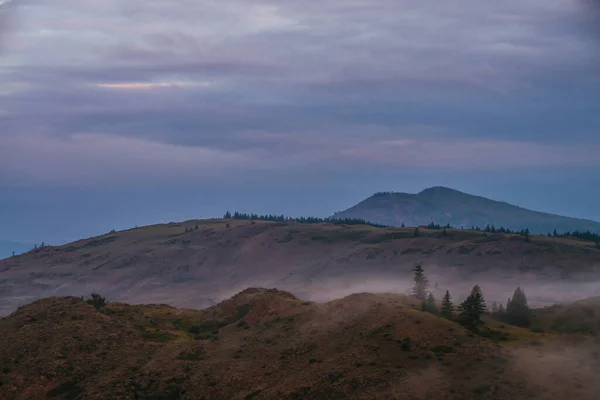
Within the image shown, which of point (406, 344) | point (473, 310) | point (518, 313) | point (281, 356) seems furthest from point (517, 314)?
point (281, 356)

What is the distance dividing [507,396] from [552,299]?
13414 centimetres

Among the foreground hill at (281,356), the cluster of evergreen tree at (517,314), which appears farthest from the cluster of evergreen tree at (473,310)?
the foreground hill at (281,356)

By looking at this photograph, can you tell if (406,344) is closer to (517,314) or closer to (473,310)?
(473,310)

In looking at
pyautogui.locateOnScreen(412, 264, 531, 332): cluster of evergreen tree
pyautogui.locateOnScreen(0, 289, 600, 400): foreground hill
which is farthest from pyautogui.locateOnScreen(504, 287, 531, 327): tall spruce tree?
pyautogui.locateOnScreen(0, 289, 600, 400): foreground hill

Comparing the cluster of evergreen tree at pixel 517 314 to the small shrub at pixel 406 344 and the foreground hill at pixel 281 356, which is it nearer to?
the foreground hill at pixel 281 356

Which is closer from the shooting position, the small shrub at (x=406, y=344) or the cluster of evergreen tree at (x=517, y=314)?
the small shrub at (x=406, y=344)

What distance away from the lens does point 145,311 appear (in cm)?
12394

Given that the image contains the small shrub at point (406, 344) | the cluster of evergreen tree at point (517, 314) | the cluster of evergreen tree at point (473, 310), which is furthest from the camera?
the cluster of evergreen tree at point (517, 314)

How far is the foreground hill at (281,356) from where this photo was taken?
7062 cm

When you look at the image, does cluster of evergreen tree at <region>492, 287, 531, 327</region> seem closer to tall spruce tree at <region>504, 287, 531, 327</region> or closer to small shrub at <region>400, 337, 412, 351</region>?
tall spruce tree at <region>504, 287, 531, 327</region>

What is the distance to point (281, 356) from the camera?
3425 inches

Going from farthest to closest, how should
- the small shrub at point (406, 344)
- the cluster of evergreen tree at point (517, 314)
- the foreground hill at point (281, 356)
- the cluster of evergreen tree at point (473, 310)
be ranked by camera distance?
the cluster of evergreen tree at point (517, 314), the cluster of evergreen tree at point (473, 310), the small shrub at point (406, 344), the foreground hill at point (281, 356)

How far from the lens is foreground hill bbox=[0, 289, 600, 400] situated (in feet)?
232

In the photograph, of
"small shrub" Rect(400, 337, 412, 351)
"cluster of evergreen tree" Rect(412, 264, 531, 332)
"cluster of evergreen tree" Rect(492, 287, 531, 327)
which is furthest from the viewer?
"cluster of evergreen tree" Rect(492, 287, 531, 327)
